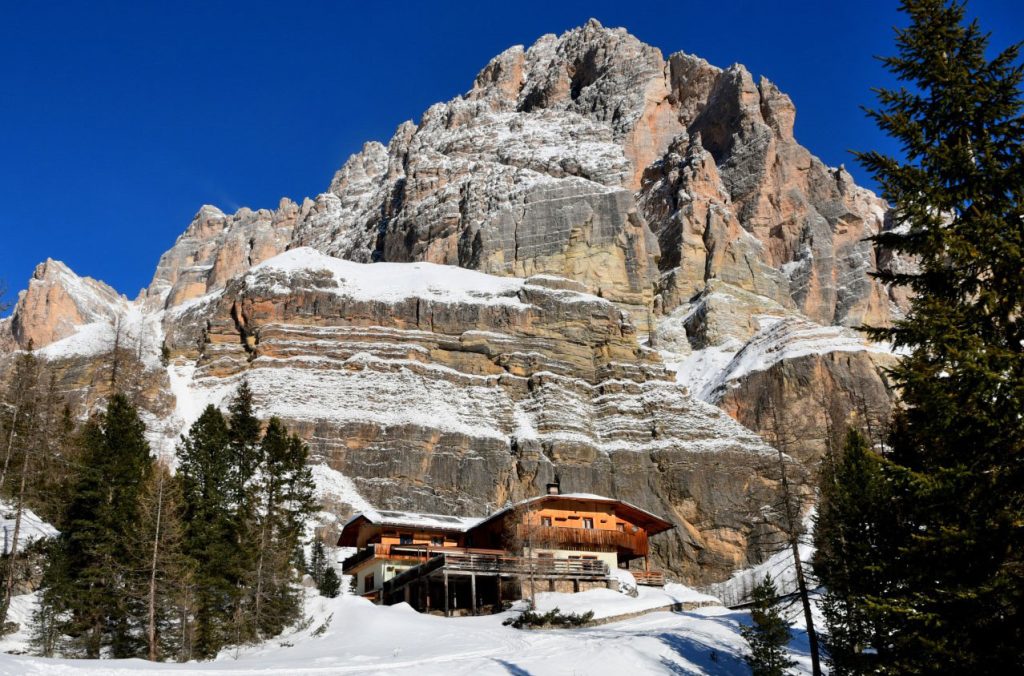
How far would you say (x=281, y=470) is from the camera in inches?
1549

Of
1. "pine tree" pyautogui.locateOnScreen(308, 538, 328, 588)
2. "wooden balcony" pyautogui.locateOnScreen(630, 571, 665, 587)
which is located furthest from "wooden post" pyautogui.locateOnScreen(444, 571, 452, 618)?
"pine tree" pyautogui.locateOnScreen(308, 538, 328, 588)

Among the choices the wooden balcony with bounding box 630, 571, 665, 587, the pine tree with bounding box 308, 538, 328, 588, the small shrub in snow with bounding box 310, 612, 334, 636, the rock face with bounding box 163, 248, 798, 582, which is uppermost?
the rock face with bounding box 163, 248, 798, 582

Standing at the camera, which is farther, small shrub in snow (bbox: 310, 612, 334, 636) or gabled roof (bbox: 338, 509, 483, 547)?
gabled roof (bbox: 338, 509, 483, 547)

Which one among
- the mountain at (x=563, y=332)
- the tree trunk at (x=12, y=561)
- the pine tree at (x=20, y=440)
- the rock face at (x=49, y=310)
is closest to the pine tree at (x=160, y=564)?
the tree trunk at (x=12, y=561)

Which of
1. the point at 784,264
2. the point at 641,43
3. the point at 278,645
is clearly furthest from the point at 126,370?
the point at 641,43

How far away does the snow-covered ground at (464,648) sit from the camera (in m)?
24.1

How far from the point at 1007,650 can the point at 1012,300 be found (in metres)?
5.05

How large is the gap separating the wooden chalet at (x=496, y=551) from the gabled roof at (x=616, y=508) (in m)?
0.06

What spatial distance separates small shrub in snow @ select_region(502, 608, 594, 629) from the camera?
1394 inches

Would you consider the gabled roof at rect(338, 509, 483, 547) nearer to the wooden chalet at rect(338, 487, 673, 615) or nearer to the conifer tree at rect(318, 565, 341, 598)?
the wooden chalet at rect(338, 487, 673, 615)

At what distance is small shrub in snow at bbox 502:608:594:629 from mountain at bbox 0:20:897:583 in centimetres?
1528

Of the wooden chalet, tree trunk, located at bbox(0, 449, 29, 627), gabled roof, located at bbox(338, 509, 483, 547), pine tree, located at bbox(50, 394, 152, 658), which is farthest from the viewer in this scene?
gabled roof, located at bbox(338, 509, 483, 547)

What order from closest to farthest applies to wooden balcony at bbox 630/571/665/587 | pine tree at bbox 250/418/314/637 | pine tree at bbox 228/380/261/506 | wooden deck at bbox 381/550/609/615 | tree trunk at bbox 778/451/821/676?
1. tree trunk at bbox 778/451/821/676
2. pine tree at bbox 250/418/314/637
3. pine tree at bbox 228/380/261/506
4. wooden deck at bbox 381/550/609/615
5. wooden balcony at bbox 630/571/665/587

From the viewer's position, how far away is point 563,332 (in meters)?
99.4
